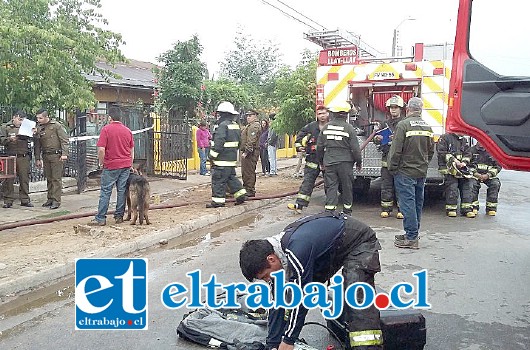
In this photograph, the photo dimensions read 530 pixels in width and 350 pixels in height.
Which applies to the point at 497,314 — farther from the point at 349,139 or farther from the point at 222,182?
the point at 222,182

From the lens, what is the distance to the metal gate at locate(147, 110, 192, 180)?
1276 cm

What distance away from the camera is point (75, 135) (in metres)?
10.6

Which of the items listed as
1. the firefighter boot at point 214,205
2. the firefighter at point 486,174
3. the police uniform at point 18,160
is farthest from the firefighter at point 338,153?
the police uniform at point 18,160

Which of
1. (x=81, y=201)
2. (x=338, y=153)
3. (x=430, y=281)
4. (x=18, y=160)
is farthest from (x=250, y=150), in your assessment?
(x=430, y=281)

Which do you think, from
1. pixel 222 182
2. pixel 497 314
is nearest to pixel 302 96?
pixel 222 182

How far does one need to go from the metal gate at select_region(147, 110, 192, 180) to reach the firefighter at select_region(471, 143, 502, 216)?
21.1 feet

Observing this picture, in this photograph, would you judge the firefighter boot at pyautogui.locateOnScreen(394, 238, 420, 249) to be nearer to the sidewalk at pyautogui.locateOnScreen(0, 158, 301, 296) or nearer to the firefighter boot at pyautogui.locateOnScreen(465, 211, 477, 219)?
the firefighter boot at pyautogui.locateOnScreen(465, 211, 477, 219)

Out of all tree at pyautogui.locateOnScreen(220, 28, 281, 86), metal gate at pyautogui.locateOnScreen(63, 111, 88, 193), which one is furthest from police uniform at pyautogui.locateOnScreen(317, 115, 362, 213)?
tree at pyautogui.locateOnScreen(220, 28, 281, 86)

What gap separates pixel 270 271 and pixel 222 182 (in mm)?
5915

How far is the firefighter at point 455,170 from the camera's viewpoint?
8.72 m

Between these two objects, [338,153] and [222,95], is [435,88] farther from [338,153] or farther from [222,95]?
[222,95]

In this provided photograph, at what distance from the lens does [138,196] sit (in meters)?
7.62

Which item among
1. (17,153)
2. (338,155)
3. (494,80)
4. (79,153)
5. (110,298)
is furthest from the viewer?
(79,153)

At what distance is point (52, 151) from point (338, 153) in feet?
15.4
